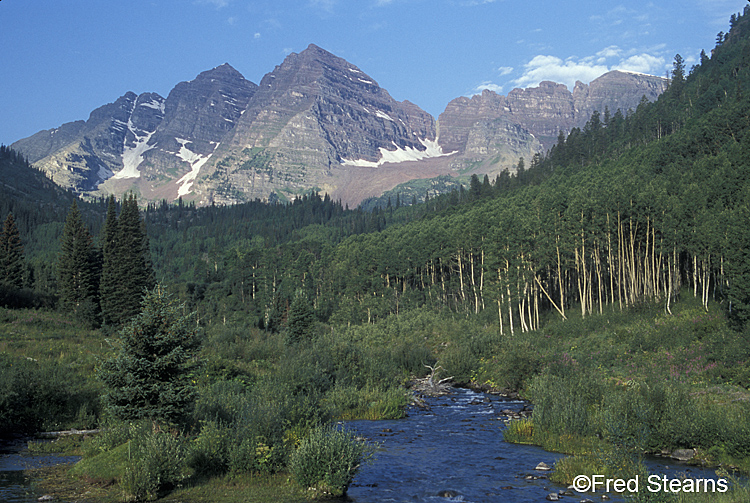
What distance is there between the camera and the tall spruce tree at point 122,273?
3012 inches

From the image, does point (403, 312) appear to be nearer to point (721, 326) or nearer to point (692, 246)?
point (692, 246)

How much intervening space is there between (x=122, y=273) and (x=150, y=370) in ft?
207

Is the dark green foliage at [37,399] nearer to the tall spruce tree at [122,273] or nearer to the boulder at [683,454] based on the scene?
the boulder at [683,454]

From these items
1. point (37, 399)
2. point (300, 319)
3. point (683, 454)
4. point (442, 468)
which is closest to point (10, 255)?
point (300, 319)

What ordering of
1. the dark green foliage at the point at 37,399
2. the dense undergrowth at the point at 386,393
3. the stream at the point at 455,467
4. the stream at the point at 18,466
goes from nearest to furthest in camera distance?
the stream at the point at 18,466
the stream at the point at 455,467
the dense undergrowth at the point at 386,393
the dark green foliage at the point at 37,399

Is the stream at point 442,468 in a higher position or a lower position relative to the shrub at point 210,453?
lower

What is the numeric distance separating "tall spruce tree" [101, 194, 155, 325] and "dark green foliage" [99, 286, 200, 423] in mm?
55595

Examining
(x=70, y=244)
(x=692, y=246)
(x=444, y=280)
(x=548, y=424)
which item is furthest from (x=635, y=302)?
(x=70, y=244)

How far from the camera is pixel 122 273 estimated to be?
78062 millimetres

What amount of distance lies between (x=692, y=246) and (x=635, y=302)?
9.09 metres

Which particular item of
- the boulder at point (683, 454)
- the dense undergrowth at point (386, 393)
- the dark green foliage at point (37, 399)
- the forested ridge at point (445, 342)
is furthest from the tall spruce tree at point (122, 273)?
the boulder at point (683, 454)

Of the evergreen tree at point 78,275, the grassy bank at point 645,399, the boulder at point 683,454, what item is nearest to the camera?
the grassy bank at point 645,399

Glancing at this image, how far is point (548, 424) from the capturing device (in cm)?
2780

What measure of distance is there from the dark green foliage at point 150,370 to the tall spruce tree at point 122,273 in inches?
2189
